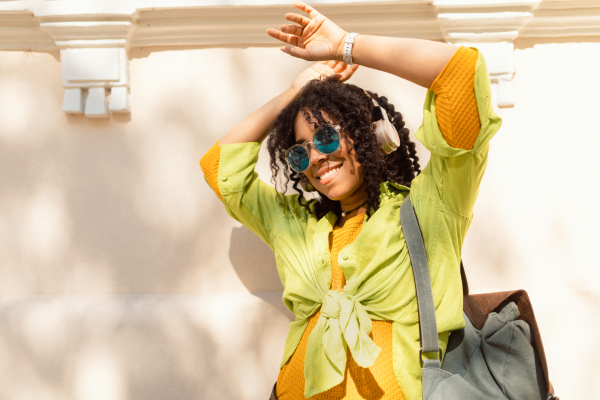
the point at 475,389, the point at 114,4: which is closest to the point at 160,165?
the point at 114,4

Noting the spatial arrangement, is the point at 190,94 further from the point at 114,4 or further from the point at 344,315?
the point at 344,315

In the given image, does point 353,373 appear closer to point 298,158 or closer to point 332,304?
point 332,304

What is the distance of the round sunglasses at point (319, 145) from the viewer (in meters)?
1.45

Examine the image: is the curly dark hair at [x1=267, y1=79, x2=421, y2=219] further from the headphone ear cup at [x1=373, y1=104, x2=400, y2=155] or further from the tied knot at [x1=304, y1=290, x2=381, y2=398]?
the tied knot at [x1=304, y1=290, x2=381, y2=398]

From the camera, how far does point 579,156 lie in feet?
6.34

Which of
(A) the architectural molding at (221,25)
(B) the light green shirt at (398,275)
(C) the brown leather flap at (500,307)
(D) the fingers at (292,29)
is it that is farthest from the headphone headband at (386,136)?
(A) the architectural molding at (221,25)

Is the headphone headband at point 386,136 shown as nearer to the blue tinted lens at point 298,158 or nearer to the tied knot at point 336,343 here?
the blue tinted lens at point 298,158

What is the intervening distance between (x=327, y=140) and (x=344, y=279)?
406 mm

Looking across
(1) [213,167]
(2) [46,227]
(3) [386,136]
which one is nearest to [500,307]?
(3) [386,136]

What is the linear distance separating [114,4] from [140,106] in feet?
1.27

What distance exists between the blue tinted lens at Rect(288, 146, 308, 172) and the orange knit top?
23cm

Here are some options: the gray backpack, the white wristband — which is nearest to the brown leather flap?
the gray backpack

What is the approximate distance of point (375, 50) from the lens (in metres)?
1.35

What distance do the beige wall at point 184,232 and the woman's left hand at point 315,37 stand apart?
22.2 inches
